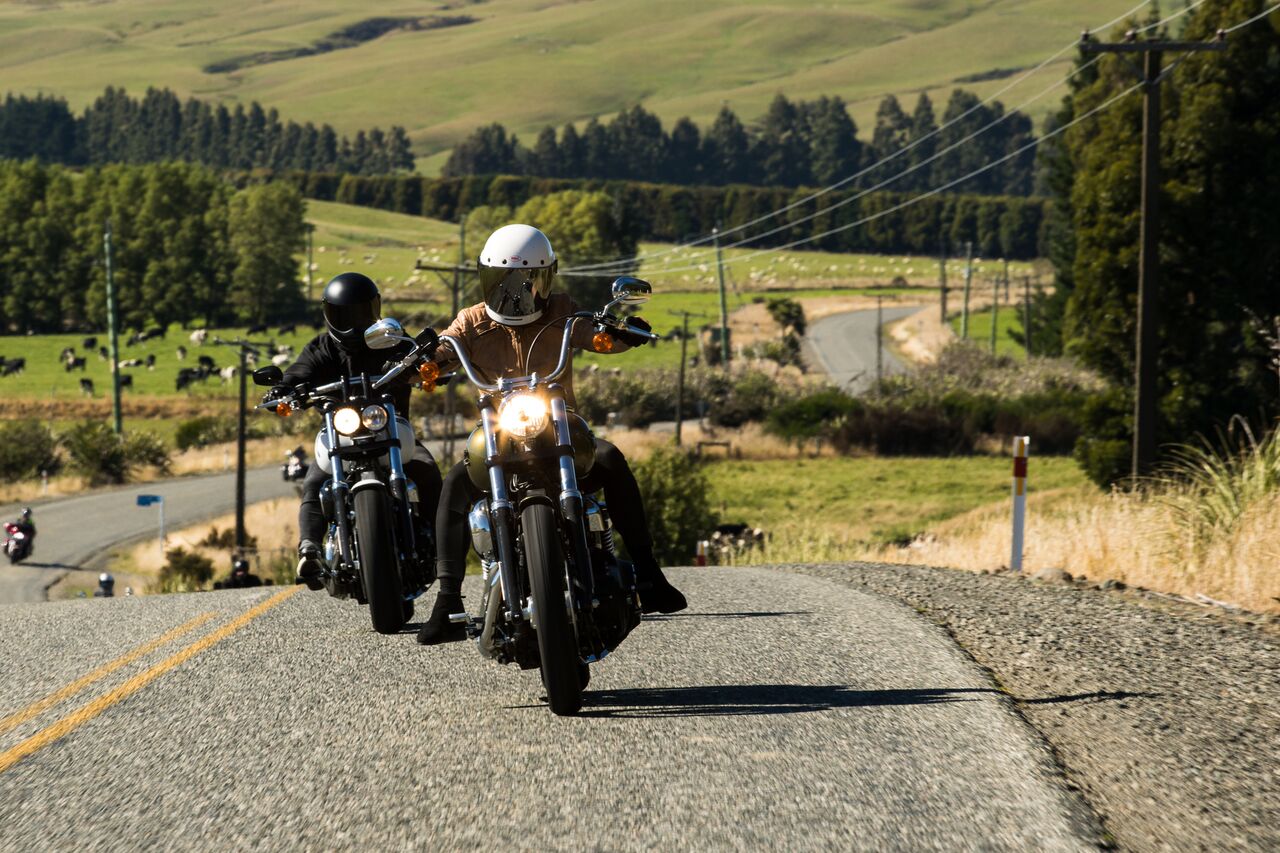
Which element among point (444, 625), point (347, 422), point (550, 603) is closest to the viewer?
point (550, 603)

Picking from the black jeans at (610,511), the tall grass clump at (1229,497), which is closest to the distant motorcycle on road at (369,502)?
the black jeans at (610,511)

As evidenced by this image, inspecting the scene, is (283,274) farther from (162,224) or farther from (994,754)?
(994,754)

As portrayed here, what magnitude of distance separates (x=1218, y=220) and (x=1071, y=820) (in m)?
32.5

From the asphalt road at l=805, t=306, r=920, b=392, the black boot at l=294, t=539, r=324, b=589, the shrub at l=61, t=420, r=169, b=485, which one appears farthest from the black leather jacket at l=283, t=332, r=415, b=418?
the asphalt road at l=805, t=306, r=920, b=392

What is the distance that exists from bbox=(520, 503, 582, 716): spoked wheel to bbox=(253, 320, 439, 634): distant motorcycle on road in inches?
95.0

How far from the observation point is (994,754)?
18.7 ft

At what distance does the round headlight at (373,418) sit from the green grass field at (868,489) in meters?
30.7

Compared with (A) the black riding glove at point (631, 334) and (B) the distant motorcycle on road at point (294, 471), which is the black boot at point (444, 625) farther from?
(B) the distant motorcycle on road at point (294, 471)

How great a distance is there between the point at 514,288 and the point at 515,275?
0.06 metres

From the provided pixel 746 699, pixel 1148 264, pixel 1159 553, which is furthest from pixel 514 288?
pixel 1148 264

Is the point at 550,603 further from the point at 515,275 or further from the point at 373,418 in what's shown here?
the point at 373,418

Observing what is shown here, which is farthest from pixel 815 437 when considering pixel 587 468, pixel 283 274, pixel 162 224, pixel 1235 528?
pixel 162 224

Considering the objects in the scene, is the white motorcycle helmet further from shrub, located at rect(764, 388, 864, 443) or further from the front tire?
shrub, located at rect(764, 388, 864, 443)

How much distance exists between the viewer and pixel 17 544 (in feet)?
134
